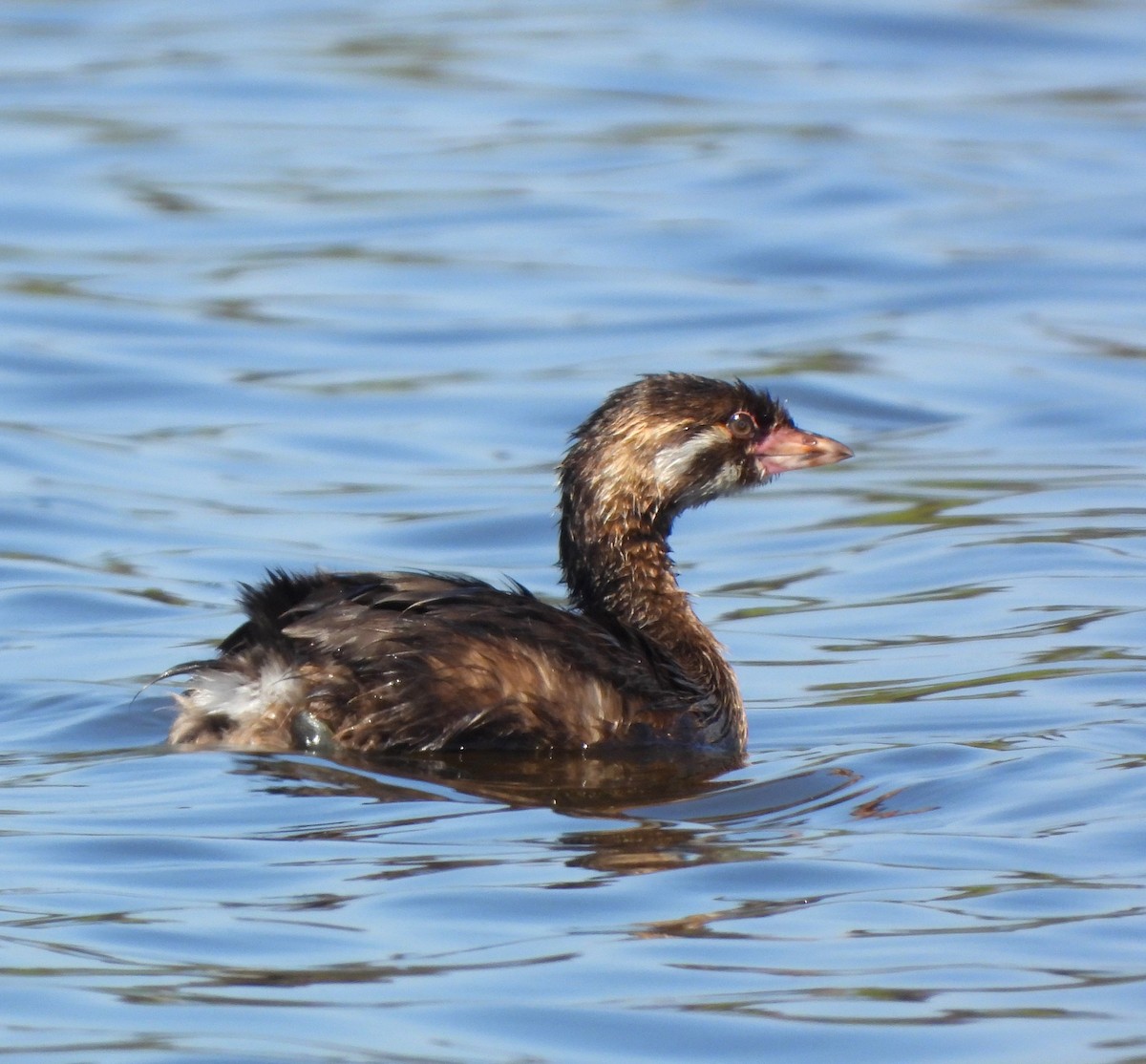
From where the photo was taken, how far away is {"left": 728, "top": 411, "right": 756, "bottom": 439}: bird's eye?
909 cm

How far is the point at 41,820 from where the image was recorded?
7.17 m

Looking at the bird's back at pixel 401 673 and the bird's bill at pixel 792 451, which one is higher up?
the bird's bill at pixel 792 451

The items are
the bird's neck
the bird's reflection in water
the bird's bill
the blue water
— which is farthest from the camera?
the bird's bill

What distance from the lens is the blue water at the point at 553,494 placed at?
583 cm

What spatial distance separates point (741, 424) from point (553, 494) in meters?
3.60

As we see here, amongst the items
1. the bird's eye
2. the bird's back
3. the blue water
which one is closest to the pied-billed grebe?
the bird's back

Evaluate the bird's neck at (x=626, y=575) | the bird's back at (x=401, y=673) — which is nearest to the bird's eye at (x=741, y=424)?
the bird's neck at (x=626, y=575)

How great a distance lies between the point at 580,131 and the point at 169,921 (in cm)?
1525

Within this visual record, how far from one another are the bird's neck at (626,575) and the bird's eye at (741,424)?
419 millimetres

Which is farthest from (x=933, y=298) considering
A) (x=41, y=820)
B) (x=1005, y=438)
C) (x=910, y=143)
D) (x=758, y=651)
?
(x=41, y=820)

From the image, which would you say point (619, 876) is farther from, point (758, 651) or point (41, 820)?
point (758, 651)

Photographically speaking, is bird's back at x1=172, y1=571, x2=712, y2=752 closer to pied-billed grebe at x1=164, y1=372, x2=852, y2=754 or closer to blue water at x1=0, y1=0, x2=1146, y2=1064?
pied-billed grebe at x1=164, y1=372, x2=852, y2=754

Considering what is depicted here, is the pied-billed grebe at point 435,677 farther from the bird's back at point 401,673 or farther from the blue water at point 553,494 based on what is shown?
the blue water at point 553,494

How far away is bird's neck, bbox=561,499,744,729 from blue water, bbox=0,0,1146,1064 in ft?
1.55
